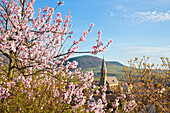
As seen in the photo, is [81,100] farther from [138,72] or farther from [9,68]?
[138,72]

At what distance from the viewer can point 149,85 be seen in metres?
7.38

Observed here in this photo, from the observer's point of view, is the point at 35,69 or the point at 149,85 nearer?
the point at 35,69

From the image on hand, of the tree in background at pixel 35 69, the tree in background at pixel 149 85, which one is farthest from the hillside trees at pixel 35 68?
the tree in background at pixel 149 85

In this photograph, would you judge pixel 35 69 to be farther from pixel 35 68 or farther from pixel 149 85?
pixel 149 85

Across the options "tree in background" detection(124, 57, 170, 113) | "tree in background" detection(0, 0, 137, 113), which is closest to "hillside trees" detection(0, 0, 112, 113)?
"tree in background" detection(0, 0, 137, 113)

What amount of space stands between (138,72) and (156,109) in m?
1.98

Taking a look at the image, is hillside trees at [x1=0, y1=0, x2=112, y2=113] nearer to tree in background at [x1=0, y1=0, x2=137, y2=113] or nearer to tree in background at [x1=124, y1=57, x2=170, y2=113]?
tree in background at [x1=0, y1=0, x2=137, y2=113]

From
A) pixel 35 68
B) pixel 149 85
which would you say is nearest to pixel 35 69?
pixel 35 68

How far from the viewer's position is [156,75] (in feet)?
24.4

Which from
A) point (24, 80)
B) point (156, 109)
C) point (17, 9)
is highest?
point (17, 9)

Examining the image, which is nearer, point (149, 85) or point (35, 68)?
point (35, 68)

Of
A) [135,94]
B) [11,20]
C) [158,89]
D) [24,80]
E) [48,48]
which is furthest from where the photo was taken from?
[135,94]

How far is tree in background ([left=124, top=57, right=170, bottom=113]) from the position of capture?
283 inches

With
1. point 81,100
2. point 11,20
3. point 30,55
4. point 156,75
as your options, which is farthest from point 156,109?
point 11,20
